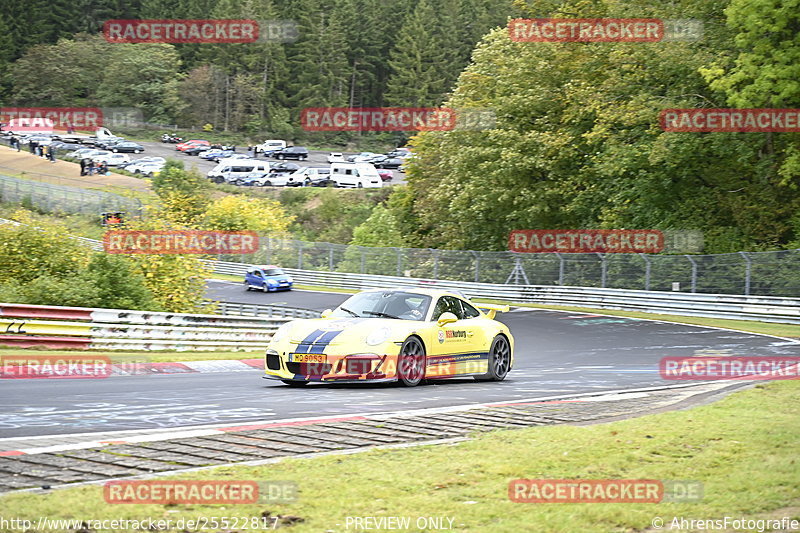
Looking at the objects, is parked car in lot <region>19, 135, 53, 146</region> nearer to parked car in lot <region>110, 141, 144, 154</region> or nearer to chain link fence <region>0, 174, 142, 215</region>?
parked car in lot <region>110, 141, 144, 154</region>

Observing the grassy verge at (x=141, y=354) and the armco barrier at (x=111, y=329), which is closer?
the grassy verge at (x=141, y=354)

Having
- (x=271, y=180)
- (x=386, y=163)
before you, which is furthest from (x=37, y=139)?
(x=386, y=163)

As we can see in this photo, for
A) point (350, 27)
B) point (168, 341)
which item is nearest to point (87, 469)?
point (168, 341)

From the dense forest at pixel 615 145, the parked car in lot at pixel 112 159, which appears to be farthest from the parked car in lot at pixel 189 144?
the dense forest at pixel 615 145

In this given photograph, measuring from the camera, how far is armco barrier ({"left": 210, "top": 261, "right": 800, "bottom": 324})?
3353 centimetres

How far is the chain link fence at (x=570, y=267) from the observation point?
34.2 m

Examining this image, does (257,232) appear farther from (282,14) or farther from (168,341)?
(282,14)

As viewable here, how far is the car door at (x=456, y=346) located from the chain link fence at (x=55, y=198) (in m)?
48.9

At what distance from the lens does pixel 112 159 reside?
90.4 metres

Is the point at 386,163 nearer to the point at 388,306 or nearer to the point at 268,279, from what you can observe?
the point at 268,279

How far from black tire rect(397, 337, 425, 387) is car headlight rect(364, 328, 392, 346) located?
0.95 feet

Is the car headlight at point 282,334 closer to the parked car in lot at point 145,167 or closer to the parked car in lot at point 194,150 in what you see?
the parked car in lot at point 145,167

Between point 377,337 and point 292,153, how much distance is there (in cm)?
9395

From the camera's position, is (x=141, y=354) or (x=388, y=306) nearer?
(x=388, y=306)
